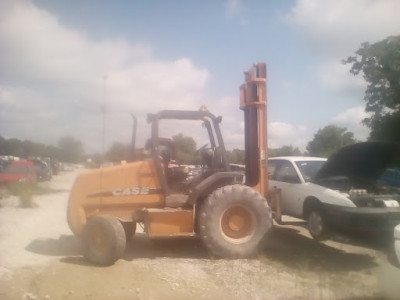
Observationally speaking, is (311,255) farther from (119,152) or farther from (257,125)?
(119,152)

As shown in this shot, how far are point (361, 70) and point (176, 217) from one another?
821 inches

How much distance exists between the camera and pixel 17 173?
2056 cm

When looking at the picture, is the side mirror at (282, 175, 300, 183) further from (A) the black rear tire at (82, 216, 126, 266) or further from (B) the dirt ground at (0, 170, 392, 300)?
(A) the black rear tire at (82, 216, 126, 266)

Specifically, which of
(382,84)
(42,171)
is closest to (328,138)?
(382,84)

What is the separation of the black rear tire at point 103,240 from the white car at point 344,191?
12.1 feet

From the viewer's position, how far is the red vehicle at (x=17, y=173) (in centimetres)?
1952

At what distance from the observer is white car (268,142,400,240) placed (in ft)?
21.5

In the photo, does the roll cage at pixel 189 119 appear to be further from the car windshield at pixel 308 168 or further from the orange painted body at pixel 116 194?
the car windshield at pixel 308 168

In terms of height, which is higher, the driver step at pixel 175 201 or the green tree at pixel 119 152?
the green tree at pixel 119 152

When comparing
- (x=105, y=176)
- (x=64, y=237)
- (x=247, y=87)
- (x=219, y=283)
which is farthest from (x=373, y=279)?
(x=64, y=237)

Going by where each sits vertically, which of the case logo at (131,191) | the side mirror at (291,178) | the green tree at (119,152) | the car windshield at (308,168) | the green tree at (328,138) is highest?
the green tree at (328,138)

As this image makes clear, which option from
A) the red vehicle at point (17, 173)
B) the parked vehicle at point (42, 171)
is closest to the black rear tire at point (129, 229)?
the red vehicle at point (17, 173)

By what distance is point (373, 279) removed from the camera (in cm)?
599

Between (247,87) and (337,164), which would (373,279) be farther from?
(247,87)
